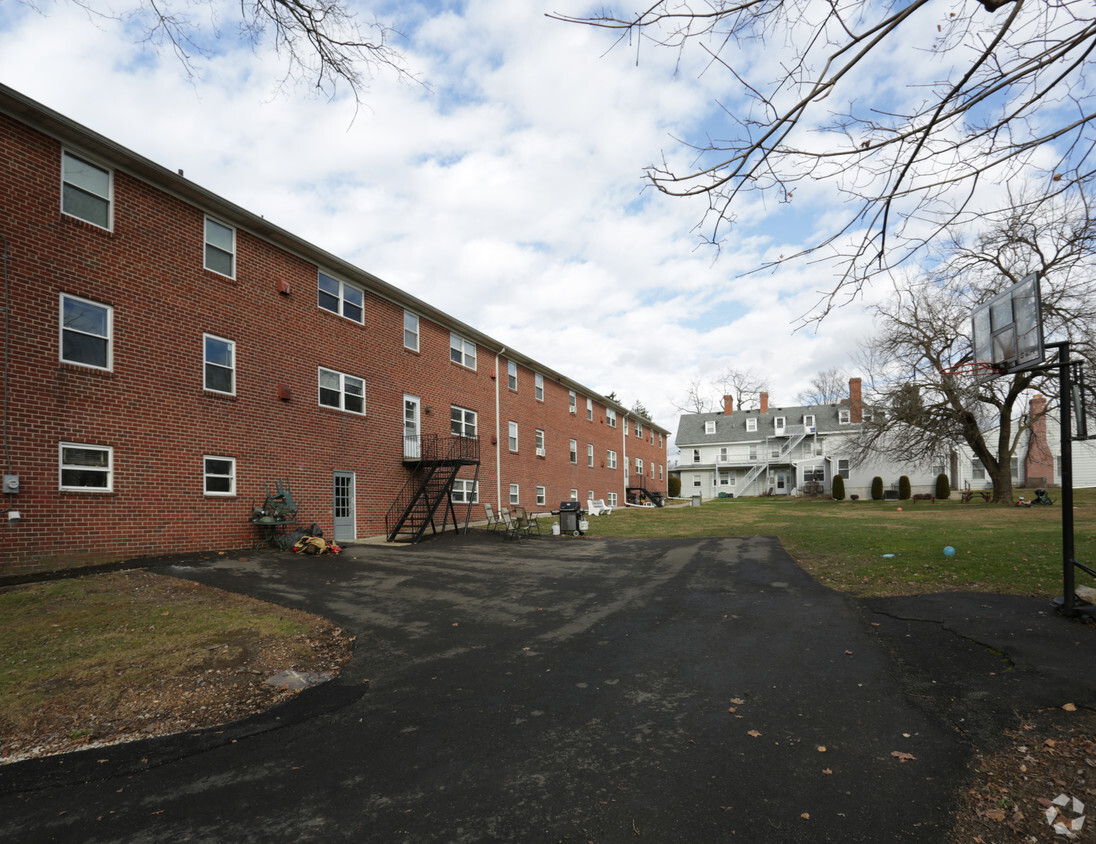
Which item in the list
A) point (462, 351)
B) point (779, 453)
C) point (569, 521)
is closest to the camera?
point (569, 521)

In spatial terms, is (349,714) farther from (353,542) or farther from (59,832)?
(353,542)

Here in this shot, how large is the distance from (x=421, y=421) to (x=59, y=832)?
17633 mm

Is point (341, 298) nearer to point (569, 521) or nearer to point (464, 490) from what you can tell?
point (464, 490)

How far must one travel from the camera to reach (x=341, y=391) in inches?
Result: 677

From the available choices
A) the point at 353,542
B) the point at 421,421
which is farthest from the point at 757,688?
the point at 421,421

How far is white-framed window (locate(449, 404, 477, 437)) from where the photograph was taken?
2249 centimetres

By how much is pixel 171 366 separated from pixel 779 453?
170 feet

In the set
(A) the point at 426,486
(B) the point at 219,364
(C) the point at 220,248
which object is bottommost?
(A) the point at 426,486

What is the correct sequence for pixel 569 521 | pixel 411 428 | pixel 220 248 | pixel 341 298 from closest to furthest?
pixel 220 248 → pixel 341 298 → pixel 411 428 → pixel 569 521

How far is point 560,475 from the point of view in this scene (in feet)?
104

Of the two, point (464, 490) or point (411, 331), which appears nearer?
point (411, 331)

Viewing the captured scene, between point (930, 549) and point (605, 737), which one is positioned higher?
point (605, 737)

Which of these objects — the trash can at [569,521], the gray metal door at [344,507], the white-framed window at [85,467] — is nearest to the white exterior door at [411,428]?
the gray metal door at [344,507]

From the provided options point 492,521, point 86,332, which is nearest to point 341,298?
point 86,332
